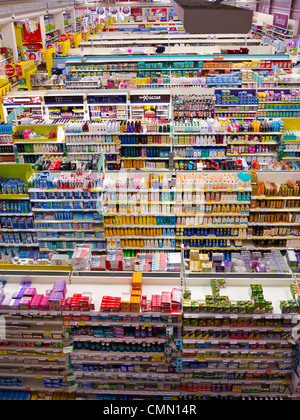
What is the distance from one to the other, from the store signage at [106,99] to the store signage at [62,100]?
0.43 metres

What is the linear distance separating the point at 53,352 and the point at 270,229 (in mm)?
4593

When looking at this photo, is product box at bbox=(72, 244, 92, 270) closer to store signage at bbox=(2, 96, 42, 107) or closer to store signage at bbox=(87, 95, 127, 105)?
store signage at bbox=(87, 95, 127, 105)

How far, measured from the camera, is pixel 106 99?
11.4m

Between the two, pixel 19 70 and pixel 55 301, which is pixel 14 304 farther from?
pixel 19 70

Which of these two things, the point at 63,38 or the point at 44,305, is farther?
the point at 63,38

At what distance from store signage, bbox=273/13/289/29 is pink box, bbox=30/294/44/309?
79.2 feet

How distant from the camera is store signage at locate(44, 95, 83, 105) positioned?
11820 mm

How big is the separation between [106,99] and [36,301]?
26.4 feet

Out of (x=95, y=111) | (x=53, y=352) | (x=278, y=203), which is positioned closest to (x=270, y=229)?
(x=278, y=203)

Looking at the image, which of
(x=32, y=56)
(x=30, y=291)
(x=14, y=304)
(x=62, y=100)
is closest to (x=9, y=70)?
(x=32, y=56)

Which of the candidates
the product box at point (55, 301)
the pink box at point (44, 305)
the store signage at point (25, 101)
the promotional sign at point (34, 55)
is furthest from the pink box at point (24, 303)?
the promotional sign at point (34, 55)

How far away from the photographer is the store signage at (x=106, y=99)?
37.0 feet

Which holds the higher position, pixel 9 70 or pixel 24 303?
pixel 24 303

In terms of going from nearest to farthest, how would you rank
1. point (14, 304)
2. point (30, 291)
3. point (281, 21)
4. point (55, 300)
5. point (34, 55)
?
1. point (55, 300)
2. point (14, 304)
3. point (30, 291)
4. point (34, 55)
5. point (281, 21)
